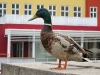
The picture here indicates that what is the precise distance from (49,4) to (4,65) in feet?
114

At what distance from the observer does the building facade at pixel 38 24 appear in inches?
1580

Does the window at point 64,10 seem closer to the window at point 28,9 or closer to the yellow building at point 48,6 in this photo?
the yellow building at point 48,6

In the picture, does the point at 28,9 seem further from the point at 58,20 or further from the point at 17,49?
the point at 17,49

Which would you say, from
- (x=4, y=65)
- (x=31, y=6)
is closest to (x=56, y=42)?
(x=4, y=65)

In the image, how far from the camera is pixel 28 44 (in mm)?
41531

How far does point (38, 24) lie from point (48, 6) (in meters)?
5.66

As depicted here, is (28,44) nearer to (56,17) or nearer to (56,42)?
(56,17)

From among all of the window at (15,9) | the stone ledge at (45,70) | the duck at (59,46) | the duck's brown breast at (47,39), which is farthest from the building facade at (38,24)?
the duck's brown breast at (47,39)

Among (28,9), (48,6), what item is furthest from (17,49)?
(48,6)

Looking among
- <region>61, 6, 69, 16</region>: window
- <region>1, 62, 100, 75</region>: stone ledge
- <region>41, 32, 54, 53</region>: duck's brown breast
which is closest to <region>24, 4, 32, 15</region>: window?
<region>61, 6, 69, 16</region>: window

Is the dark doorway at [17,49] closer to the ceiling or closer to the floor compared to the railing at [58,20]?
closer to the floor

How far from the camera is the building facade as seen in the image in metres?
40.1

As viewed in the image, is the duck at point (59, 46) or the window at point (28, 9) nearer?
the duck at point (59, 46)

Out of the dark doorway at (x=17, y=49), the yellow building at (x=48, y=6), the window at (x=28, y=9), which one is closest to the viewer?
the dark doorway at (x=17, y=49)
